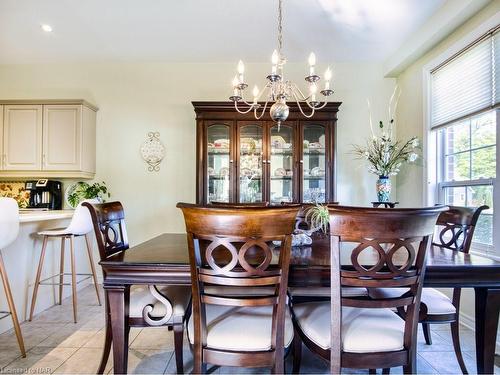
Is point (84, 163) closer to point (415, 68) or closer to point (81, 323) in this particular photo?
point (81, 323)

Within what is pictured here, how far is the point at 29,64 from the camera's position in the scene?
12.2 feet

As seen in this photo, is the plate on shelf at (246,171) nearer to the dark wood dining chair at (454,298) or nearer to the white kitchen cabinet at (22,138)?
the dark wood dining chair at (454,298)

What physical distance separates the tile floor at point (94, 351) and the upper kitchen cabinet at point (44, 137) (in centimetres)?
171

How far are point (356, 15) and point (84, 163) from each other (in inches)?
129

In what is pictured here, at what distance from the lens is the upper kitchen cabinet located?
3383 millimetres

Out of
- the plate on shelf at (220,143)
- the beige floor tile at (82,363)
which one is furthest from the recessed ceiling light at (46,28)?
the beige floor tile at (82,363)

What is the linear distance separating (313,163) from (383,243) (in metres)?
2.31

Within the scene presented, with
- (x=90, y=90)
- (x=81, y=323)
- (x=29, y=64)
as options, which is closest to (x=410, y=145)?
(x=81, y=323)

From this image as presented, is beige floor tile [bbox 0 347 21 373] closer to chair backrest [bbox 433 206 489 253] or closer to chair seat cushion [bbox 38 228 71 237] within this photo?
chair seat cushion [bbox 38 228 71 237]

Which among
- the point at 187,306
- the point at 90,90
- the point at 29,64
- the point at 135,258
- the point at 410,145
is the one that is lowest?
the point at 187,306

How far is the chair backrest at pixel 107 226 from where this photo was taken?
1562mm

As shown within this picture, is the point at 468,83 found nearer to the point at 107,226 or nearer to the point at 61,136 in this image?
the point at 107,226

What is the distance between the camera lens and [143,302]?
1552 millimetres

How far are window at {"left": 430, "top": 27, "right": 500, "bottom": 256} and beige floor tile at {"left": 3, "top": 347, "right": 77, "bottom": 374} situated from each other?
3.17 meters
